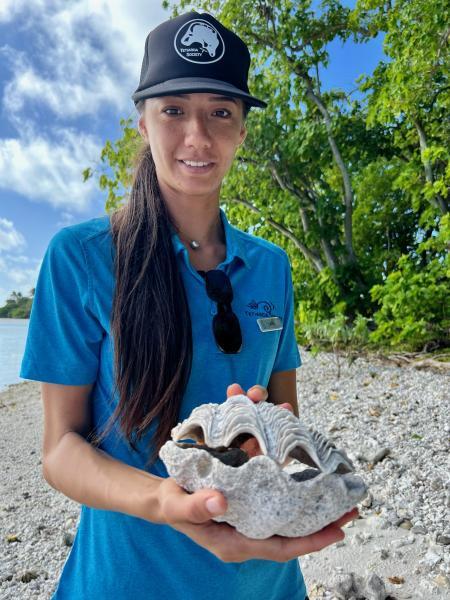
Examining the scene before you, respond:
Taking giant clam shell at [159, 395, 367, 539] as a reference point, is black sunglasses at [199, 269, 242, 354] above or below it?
above

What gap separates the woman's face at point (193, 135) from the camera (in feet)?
5.57

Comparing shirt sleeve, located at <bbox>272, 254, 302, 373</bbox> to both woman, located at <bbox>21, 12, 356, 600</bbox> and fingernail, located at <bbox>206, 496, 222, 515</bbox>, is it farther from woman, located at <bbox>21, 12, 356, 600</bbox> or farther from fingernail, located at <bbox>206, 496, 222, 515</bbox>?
fingernail, located at <bbox>206, 496, 222, 515</bbox>

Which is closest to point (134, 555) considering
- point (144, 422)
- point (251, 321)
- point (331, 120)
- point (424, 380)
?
point (144, 422)

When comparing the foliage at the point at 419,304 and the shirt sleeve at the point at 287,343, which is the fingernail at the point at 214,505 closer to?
the shirt sleeve at the point at 287,343

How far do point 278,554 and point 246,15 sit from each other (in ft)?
43.7

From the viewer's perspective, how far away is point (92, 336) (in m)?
1.60

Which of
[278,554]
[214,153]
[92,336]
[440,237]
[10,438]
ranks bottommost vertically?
[10,438]

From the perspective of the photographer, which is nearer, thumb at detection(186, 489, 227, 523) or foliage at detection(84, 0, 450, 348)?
thumb at detection(186, 489, 227, 523)

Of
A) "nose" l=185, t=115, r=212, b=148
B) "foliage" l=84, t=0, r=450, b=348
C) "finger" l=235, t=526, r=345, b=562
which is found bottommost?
"finger" l=235, t=526, r=345, b=562

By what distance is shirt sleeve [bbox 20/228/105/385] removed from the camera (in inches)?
60.9

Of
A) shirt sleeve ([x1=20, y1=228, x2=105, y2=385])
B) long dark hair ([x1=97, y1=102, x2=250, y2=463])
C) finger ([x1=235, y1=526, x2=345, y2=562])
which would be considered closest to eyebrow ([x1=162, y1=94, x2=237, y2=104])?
long dark hair ([x1=97, y1=102, x2=250, y2=463])

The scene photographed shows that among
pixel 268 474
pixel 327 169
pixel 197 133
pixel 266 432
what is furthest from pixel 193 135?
pixel 327 169

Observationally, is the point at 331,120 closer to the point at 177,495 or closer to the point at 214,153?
the point at 214,153

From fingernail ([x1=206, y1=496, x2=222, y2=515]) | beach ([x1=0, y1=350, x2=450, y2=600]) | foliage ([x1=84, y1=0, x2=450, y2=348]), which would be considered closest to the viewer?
fingernail ([x1=206, y1=496, x2=222, y2=515])
